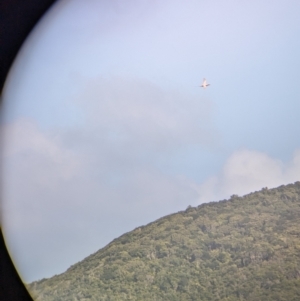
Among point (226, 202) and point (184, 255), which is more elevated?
point (226, 202)

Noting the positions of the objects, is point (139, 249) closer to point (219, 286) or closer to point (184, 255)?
point (184, 255)

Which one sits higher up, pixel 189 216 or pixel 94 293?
pixel 189 216

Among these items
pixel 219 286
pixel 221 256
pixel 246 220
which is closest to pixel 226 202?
pixel 246 220

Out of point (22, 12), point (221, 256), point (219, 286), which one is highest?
point (22, 12)

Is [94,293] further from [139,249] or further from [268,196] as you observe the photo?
[268,196]

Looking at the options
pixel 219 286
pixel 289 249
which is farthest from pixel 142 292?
pixel 289 249

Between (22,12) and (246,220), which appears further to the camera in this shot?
(246,220)
